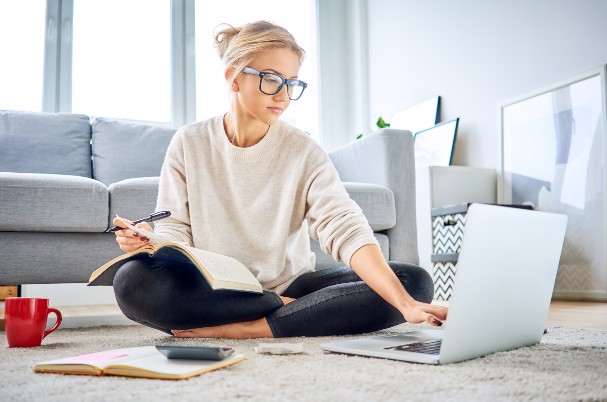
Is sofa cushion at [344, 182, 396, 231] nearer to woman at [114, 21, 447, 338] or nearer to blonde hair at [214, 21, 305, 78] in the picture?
woman at [114, 21, 447, 338]

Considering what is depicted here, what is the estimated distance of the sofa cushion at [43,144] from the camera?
7.73ft

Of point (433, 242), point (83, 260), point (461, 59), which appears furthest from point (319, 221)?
point (461, 59)

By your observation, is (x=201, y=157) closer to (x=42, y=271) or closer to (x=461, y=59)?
(x=42, y=271)

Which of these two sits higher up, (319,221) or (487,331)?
(319,221)

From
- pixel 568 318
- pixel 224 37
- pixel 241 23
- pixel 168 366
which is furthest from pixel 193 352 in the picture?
pixel 241 23

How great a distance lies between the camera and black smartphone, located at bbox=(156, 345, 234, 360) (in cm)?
80

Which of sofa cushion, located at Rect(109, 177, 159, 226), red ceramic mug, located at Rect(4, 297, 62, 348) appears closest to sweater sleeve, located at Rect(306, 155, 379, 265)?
red ceramic mug, located at Rect(4, 297, 62, 348)

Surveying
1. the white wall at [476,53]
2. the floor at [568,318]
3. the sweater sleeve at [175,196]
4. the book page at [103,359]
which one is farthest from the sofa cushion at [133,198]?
the white wall at [476,53]

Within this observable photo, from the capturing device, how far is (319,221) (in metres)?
1.29

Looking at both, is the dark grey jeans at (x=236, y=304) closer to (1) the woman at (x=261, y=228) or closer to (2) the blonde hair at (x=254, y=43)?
(1) the woman at (x=261, y=228)

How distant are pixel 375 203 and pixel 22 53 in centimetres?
264

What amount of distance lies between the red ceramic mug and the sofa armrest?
1302 mm

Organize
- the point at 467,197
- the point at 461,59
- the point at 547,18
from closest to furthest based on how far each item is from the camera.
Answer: the point at 547,18 → the point at 467,197 → the point at 461,59

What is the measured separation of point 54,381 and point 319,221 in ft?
2.23
